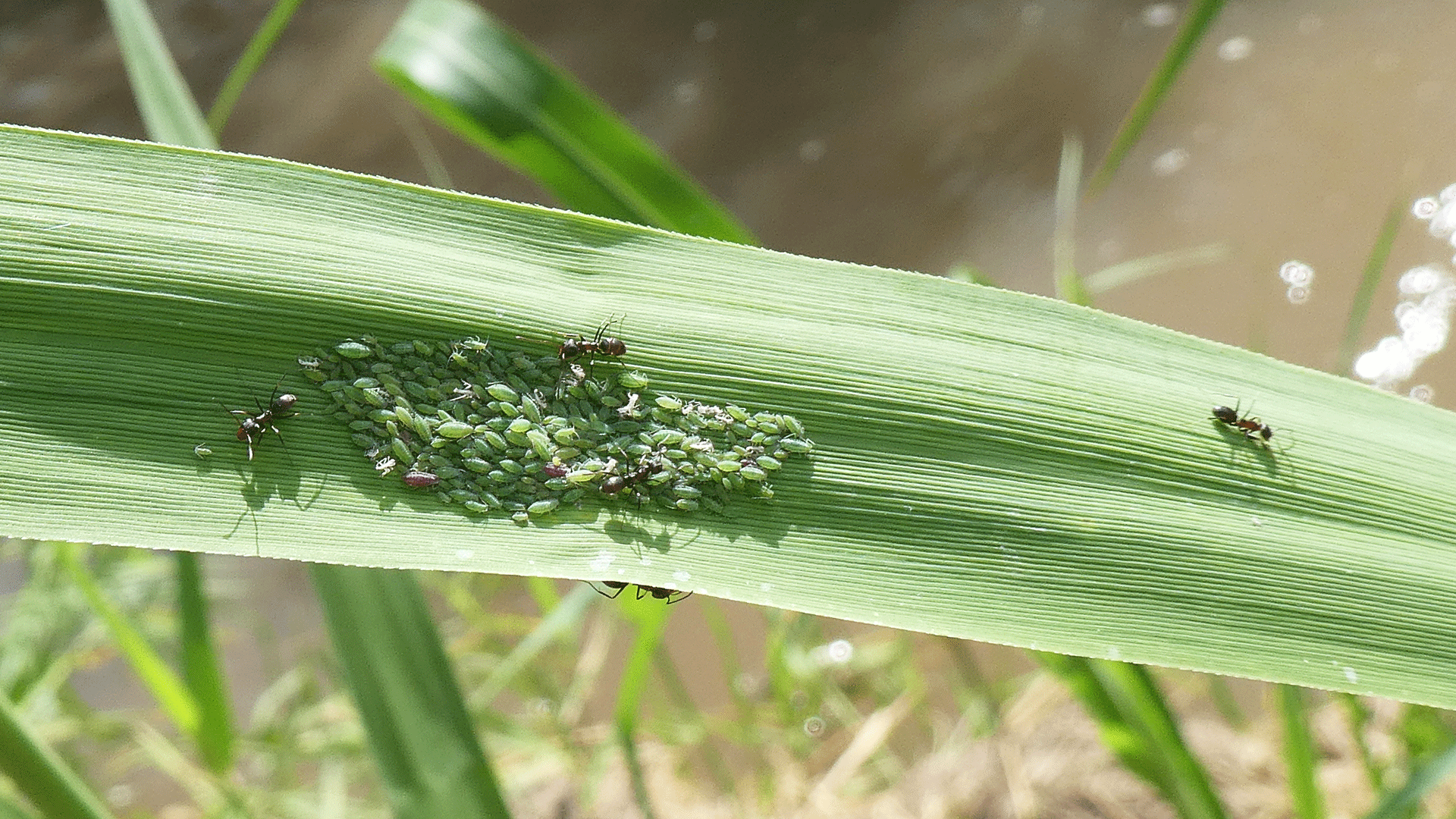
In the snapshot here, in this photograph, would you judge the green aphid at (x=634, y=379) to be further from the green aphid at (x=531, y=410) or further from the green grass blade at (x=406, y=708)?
the green grass blade at (x=406, y=708)

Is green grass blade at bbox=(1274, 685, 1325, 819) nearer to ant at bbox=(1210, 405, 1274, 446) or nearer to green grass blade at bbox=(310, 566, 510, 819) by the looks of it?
ant at bbox=(1210, 405, 1274, 446)

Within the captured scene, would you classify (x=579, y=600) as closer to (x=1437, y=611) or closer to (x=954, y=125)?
(x=1437, y=611)

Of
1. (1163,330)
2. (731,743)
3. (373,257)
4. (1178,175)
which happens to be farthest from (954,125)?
(373,257)

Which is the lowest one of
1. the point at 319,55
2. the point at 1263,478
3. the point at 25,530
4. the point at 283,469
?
the point at 25,530

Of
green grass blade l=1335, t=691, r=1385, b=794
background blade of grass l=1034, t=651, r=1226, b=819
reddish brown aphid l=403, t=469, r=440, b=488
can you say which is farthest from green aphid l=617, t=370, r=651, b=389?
green grass blade l=1335, t=691, r=1385, b=794

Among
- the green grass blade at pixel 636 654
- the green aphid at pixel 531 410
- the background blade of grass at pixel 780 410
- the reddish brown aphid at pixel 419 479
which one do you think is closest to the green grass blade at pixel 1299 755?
the background blade of grass at pixel 780 410

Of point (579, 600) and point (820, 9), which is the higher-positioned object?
point (820, 9)
